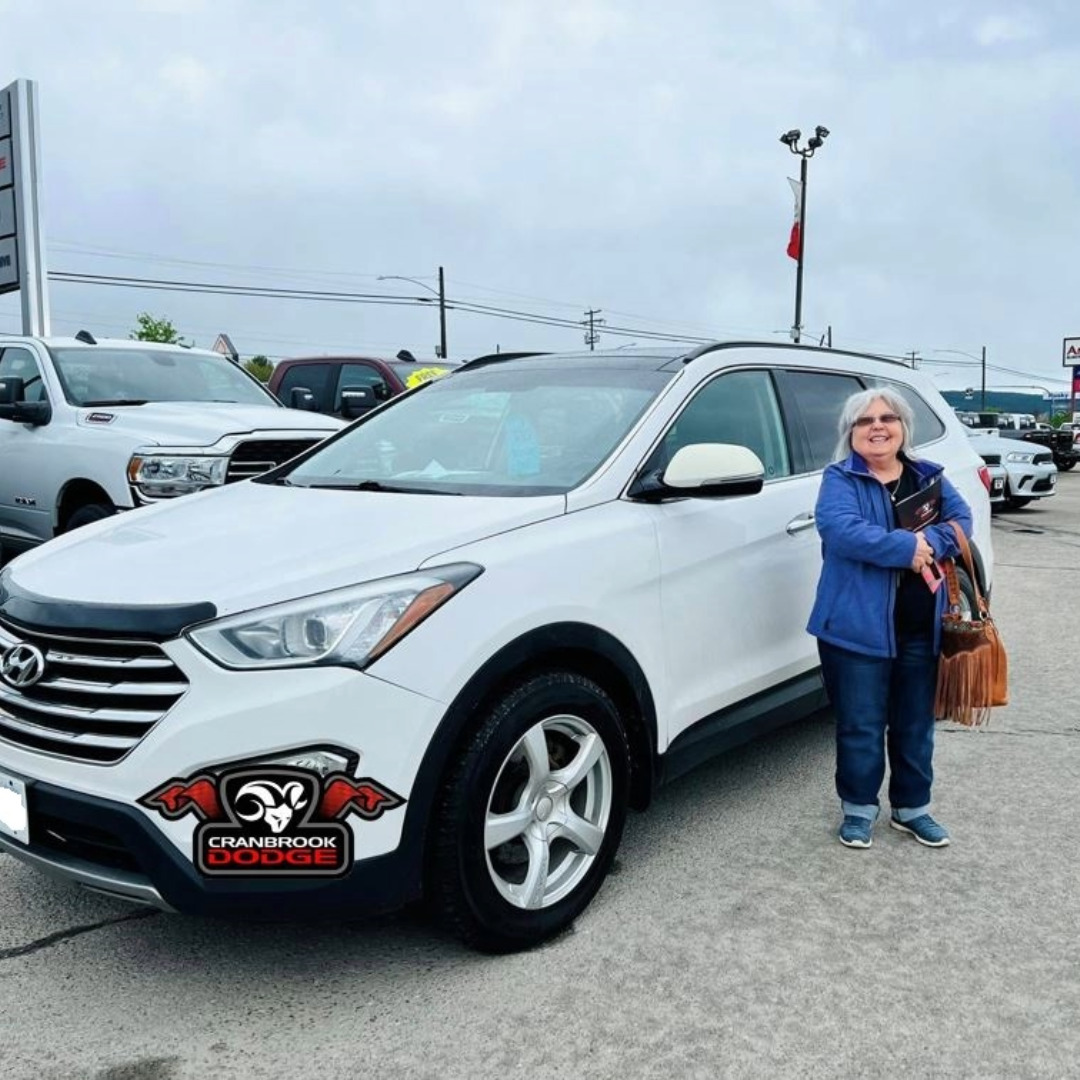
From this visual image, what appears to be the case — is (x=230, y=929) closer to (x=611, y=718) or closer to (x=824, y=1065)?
(x=611, y=718)

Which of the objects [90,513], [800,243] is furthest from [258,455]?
[800,243]

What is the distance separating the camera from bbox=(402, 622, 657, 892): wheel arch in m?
2.52

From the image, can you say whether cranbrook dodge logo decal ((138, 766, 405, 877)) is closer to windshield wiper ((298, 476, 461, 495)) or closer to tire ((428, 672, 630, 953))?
tire ((428, 672, 630, 953))

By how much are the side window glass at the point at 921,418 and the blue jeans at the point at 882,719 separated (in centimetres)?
173

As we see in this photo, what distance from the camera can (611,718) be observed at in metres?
3.02

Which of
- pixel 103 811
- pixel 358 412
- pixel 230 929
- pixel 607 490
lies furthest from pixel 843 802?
pixel 358 412

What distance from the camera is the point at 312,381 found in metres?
11.7

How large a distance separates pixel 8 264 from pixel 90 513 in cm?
1033

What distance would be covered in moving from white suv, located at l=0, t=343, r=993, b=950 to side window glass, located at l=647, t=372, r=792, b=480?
2 cm

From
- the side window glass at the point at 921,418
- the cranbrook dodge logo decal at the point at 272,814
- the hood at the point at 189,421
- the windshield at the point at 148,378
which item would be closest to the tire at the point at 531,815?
the cranbrook dodge logo decal at the point at 272,814

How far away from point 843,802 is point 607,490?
141cm

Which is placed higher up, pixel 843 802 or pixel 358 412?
pixel 358 412

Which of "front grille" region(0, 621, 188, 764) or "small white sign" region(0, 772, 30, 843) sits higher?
"front grille" region(0, 621, 188, 764)

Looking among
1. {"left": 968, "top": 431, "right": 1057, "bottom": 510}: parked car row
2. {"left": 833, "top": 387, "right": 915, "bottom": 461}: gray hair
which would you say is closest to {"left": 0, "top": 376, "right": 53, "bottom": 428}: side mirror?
{"left": 833, "top": 387, "right": 915, "bottom": 461}: gray hair
